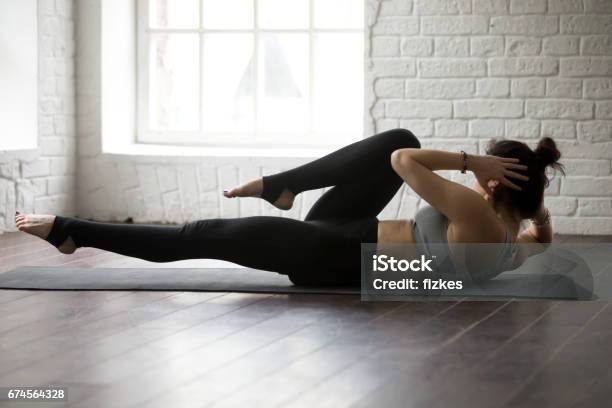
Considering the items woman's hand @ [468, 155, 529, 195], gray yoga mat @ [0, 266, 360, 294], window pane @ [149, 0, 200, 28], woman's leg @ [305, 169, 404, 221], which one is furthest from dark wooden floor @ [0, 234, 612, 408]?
window pane @ [149, 0, 200, 28]

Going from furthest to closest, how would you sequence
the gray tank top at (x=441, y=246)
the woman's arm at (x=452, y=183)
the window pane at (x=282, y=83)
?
1. the window pane at (x=282, y=83)
2. the gray tank top at (x=441, y=246)
3. the woman's arm at (x=452, y=183)

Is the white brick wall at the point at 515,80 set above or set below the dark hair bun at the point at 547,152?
above

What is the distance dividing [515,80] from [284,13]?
5.02 ft

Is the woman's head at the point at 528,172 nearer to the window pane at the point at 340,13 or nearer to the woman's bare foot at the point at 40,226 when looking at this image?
the woman's bare foot at the point at 40,226

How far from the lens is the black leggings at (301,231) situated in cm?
360

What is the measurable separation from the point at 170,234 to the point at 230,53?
3.07 m

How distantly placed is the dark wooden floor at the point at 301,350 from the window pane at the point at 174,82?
3012 millimetres

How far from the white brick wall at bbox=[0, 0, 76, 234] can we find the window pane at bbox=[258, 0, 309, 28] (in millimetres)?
1178

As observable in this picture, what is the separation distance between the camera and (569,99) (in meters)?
5.72

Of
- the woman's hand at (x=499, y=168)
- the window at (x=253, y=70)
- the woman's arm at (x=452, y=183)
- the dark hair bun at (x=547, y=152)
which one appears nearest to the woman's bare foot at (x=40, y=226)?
the woman's arm at (x=452, y=183)

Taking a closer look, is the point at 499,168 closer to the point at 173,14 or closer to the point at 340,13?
the point at 340,13

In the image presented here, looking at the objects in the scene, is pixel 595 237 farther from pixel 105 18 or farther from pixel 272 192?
pixel 105 18

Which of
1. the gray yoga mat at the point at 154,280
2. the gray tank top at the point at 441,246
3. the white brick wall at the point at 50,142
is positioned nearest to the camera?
the gray tank top at the point at 441,246

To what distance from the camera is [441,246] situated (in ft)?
11.5
